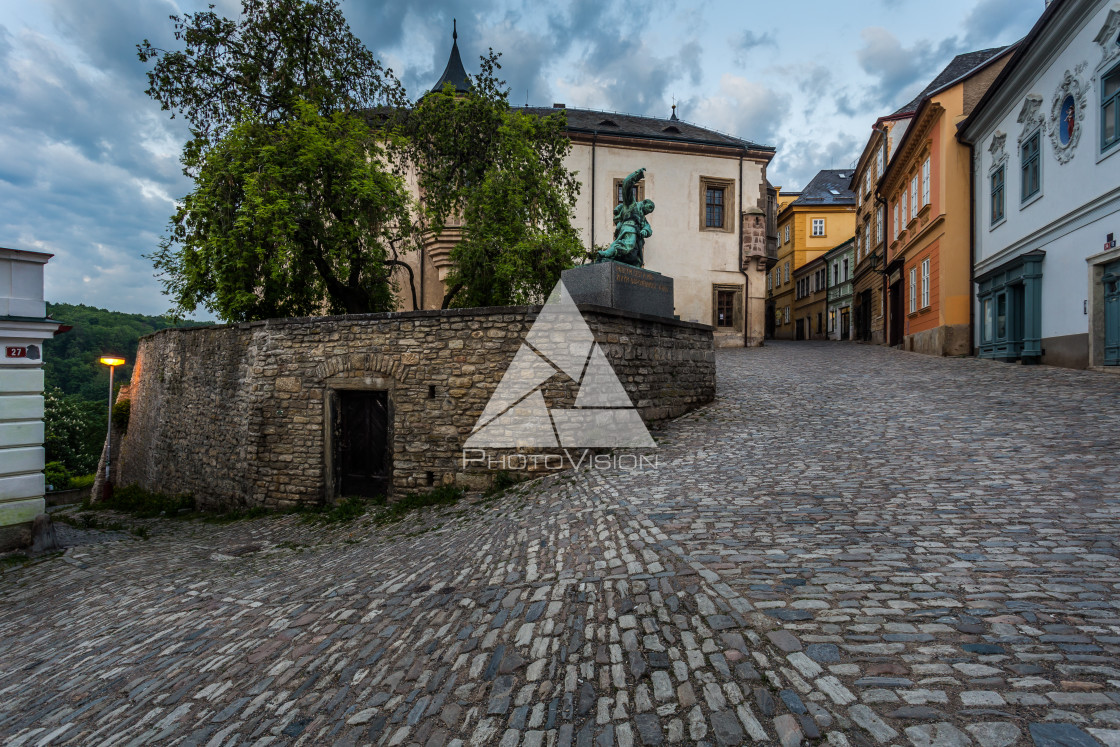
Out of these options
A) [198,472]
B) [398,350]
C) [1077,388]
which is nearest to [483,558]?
[398,350]

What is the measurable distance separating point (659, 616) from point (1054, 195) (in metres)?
15.3

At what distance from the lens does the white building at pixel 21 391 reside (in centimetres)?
777

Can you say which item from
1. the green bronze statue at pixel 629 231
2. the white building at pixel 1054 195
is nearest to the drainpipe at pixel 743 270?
the white building at pixel 1054 195

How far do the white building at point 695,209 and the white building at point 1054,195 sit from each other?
9071 mm

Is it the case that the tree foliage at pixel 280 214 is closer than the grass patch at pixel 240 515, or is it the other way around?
the grass patch at pixel 240 515

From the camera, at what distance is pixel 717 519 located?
4.91 meters

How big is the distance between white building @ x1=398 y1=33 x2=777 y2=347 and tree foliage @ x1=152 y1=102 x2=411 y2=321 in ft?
39.2

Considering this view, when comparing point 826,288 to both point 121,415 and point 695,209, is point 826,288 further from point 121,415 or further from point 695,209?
point 121,415

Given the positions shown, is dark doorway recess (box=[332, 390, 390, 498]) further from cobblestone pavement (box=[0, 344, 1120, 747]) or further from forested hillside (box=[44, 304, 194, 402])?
forested hillside (box=[44, 304, 194, 402])

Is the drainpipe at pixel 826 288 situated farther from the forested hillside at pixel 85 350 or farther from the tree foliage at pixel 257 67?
the forested hillside at pixel 85 350

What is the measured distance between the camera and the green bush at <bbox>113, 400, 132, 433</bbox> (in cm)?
1642

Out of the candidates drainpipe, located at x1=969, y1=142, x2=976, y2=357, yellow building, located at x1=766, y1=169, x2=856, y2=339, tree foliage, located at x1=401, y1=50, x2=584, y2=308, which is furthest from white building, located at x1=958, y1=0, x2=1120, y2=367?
yellow building, located at x1=766, y1=169, x2=856, y2=339

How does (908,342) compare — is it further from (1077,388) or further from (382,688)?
(382,688)

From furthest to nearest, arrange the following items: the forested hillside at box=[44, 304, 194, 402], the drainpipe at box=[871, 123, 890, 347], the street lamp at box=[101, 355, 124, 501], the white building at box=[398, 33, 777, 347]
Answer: the forested hillside at box=[44, 304, 194, 402]
the drainpipe at box=[871, 123, 890, 347]
the white building at box=[398, 33, 777, 347]
the street lamp at box=[101, 355, 124, 501]
